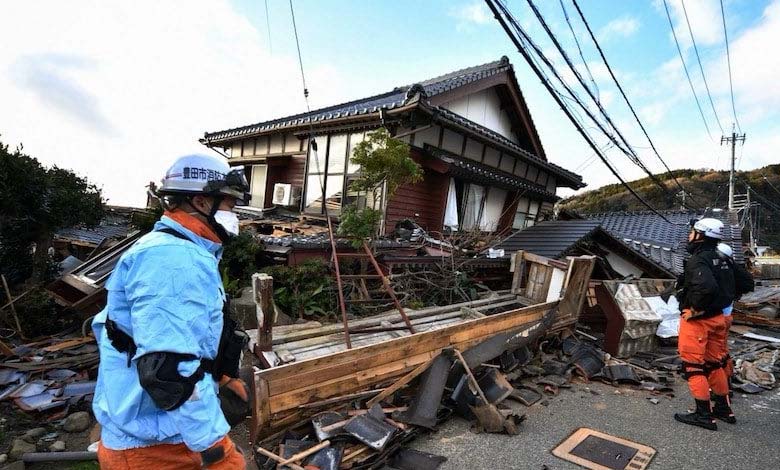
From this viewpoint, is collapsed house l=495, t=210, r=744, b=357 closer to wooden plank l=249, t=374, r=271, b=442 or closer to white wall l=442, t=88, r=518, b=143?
white wall l=442, t=88, r=518, b=143

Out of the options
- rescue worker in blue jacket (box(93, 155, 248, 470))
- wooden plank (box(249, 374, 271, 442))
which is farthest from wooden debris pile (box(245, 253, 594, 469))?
rescue worker in blue jacket (box(93, 155, 248, 470))

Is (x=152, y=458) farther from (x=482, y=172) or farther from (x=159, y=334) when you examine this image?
(x=482, y=172)

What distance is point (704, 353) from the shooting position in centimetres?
457

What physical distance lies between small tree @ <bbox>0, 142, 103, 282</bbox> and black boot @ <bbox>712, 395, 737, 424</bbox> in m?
10.8

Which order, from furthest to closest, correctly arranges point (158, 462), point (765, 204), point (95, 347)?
point (765, 204) < point (95, 347) < point (158, 462)

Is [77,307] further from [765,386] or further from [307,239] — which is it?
[765,386]

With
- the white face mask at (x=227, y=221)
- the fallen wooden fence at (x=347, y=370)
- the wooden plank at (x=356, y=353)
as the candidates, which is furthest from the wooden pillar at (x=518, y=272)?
the white face mask at (x=227, y=221)

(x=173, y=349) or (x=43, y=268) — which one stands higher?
(x=173, y=349)

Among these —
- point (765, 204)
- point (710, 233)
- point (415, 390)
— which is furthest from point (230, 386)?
point (765, 204)

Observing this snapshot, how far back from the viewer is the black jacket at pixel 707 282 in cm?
439

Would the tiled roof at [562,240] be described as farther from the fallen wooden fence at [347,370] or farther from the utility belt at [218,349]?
the utility belt at [218,349]

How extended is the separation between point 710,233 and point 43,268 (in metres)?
10.9

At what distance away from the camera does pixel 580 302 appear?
24.5 feet

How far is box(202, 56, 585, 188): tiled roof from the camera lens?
8.73m
